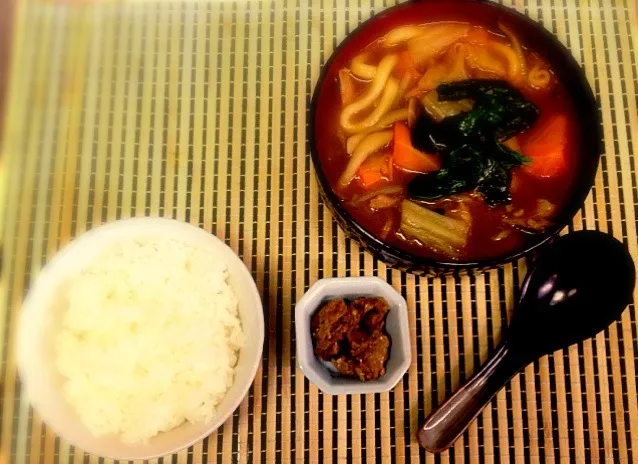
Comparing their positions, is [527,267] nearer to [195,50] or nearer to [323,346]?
[323,346]

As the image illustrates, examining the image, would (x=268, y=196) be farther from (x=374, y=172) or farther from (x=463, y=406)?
(x=463, y=406)

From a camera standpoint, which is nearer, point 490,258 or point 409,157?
point 490,258

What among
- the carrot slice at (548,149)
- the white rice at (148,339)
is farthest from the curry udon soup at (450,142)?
the white rice at (148,339)

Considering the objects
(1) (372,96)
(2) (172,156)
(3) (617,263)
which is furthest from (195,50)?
(3) (617,263)

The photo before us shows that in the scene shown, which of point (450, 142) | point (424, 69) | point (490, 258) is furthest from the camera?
point (424, 69)

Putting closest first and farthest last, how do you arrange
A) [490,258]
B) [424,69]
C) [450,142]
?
[490,258] < [450,142] < [424,69]

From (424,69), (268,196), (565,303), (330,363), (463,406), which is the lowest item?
(463,406)

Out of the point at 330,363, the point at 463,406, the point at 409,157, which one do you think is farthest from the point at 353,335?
the point at 409,157

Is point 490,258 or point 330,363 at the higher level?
point 490,258
